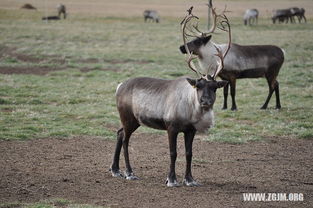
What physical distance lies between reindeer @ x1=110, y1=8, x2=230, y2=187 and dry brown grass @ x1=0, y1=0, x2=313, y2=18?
4802 centimetres

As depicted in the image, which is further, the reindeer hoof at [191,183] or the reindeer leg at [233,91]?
the reindeer leg at [233,91]

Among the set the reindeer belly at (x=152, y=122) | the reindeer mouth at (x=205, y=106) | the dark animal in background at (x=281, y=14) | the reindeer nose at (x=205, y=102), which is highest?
the reindeer nose at (x=205, y=102)

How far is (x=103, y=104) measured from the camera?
51.5 feet

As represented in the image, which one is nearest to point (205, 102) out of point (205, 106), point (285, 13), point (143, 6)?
point (205, 106)

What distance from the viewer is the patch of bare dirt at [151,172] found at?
7793 mm

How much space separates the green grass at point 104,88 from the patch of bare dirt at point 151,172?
2.61ft

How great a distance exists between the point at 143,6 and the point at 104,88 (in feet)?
188

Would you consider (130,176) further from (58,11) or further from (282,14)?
(58,11)

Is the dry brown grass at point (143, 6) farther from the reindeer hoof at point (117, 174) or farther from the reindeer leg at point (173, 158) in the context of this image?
the reindeer leg at point (173, 158)

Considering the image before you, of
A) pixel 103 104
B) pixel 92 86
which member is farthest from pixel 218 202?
pixel 92 86

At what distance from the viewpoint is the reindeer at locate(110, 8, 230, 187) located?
27.0 feet

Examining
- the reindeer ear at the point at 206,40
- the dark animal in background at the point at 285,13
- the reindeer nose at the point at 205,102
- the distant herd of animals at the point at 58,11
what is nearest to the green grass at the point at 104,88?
the reindeer ear at the point at 206,40

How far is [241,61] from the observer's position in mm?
15031

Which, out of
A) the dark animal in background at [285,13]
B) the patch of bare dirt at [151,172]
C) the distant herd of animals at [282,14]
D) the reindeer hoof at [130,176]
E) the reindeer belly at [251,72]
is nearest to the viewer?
the patch of bare dirt at [151,172]
